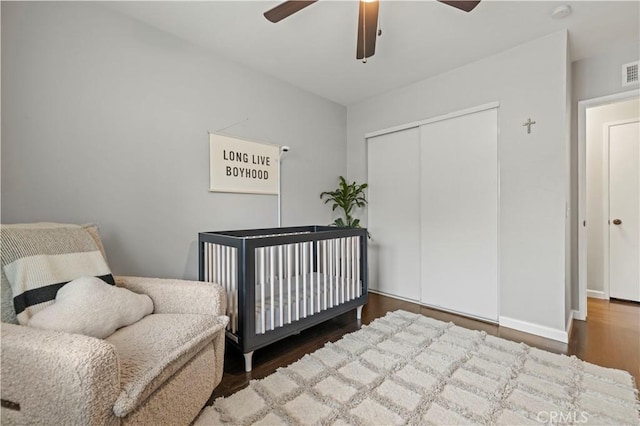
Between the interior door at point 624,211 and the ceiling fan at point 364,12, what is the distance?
10.3ft

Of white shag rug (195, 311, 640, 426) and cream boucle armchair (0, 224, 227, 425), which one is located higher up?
cream boucle armchair (0, 224, 227, 425)

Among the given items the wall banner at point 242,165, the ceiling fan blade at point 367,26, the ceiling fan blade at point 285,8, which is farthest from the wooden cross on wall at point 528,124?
the wall banner at point 242,165

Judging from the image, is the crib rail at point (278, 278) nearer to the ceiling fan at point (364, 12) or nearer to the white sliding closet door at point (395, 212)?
the white sliding closet door at point (395, 212)

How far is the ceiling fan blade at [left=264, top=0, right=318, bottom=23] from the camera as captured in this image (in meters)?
1.50

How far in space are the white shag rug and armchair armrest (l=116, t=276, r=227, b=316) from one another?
48cm

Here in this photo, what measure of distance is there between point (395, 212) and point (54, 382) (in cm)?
305

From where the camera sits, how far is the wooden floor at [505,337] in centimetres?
179

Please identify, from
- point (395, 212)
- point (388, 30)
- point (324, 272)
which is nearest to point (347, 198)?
point (395, 212)

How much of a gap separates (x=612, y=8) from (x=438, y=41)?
3.56ft

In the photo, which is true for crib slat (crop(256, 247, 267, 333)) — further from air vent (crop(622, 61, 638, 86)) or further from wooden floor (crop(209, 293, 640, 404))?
air vent (crop(622, 61, 638, 86))

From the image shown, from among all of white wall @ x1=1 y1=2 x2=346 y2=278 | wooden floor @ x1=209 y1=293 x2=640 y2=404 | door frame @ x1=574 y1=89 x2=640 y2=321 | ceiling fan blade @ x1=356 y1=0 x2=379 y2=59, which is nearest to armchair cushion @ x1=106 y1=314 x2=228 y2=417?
wooden floor @ x1=209 y1=293 x2=640 y2=404

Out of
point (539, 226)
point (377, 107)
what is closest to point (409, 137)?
point (377, 107)

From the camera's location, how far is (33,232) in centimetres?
135

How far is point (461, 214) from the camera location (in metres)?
2.79
